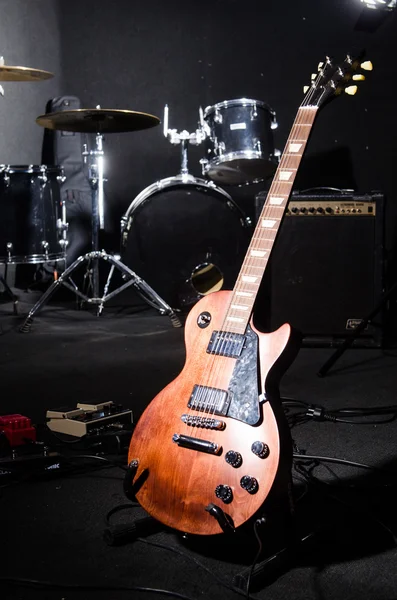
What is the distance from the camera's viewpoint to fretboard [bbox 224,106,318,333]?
154 cm

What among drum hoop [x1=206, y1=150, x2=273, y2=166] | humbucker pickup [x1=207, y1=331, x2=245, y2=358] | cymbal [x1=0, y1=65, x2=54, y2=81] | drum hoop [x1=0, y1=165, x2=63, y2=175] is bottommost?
humbucker pickup [x1=207, y1=331, x2=245, y2=358]

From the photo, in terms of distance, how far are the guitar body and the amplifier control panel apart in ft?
7.00

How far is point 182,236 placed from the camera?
461cm

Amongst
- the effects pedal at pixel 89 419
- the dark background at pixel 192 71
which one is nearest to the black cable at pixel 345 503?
the effects pedal at pixel 89 419

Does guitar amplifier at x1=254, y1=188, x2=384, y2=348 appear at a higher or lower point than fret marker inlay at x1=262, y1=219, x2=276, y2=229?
lower

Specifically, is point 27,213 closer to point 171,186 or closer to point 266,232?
point 171,186

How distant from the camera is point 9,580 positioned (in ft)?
4.56

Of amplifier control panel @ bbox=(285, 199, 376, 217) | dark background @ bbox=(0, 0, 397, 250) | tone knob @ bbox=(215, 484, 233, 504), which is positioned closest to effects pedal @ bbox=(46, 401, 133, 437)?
tone knob @ bbox=(215, 484, 233, 504)

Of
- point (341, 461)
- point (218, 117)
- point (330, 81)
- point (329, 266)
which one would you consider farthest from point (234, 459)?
point (218, 117)

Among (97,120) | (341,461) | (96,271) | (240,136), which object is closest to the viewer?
(341,461)

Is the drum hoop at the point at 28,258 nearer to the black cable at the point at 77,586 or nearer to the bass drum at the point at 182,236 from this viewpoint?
the bass drum at the point at 182,236

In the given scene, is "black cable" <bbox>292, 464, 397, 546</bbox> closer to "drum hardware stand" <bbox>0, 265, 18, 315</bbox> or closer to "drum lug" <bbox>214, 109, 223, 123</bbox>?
"drum lug" <bbox>214, 109, 223, 123</bbox>

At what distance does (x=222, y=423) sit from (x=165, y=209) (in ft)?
10.7

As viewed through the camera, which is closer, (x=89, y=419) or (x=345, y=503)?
(x=345, y=503)
